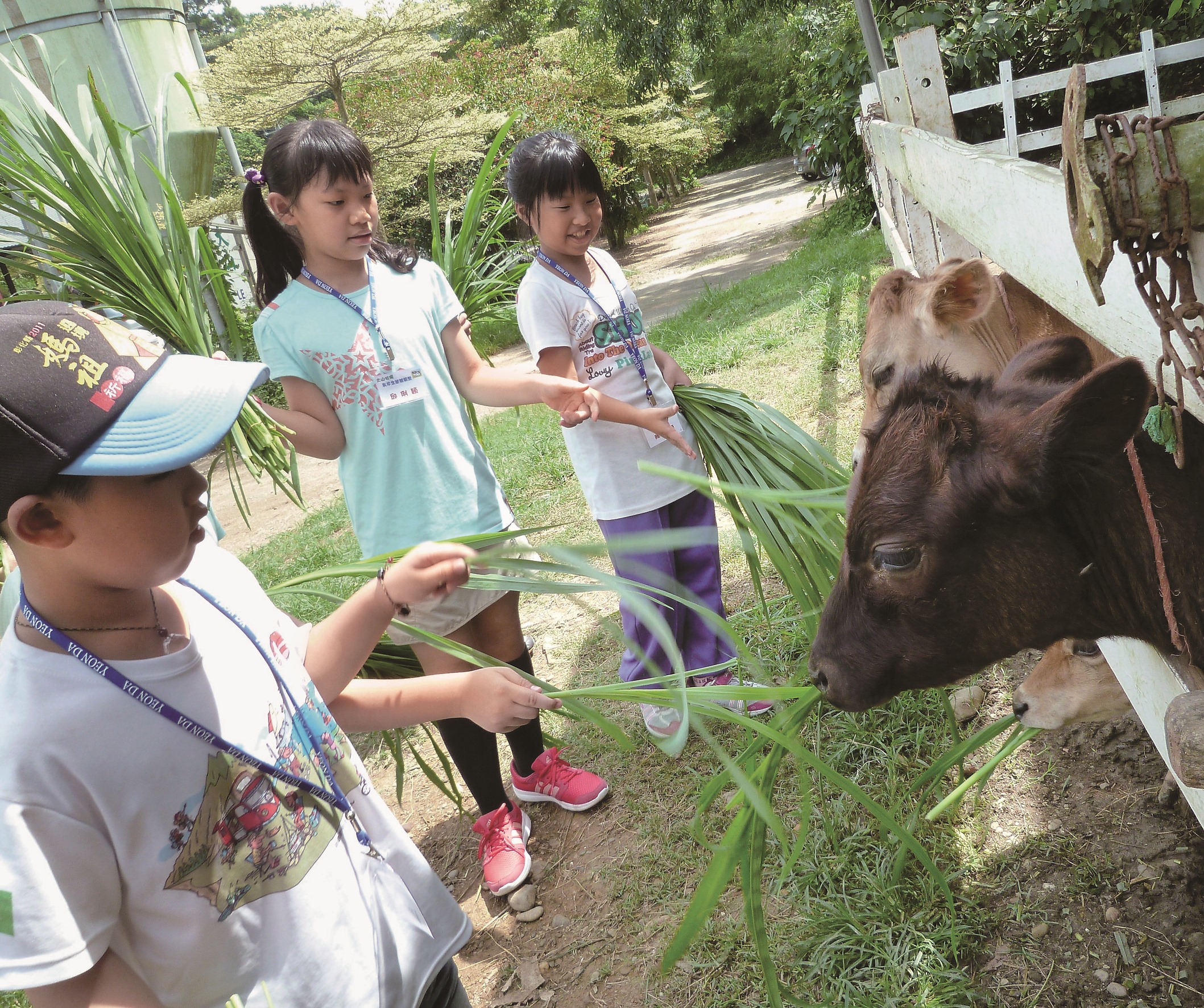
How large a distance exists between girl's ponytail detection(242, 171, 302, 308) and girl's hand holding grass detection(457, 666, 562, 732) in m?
1.77

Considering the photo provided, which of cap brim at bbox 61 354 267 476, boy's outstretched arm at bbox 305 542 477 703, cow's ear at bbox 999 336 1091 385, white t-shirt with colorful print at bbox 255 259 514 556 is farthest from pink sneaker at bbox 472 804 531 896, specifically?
cow's ear at bbox 999 336 1091 385

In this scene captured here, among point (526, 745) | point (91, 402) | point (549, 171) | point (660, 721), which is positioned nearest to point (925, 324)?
point (549, 171)

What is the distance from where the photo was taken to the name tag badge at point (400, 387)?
2.71 metres

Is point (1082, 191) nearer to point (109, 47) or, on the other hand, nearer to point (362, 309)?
point (362, 309)

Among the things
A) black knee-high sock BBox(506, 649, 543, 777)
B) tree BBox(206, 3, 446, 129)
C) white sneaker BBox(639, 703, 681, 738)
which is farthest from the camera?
tree BBox(206, 3, 446, 129)

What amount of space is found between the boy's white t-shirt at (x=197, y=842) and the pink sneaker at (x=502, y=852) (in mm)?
1400

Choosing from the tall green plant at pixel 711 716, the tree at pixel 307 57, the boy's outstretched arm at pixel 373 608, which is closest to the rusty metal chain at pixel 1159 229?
the tall green plant at pixel 711 716

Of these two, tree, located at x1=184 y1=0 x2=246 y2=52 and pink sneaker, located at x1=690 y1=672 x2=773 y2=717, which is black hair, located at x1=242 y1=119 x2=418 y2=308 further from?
tree, located at x1=184 y1=0 x2=246 y2=52

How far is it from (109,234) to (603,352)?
1.76 meters

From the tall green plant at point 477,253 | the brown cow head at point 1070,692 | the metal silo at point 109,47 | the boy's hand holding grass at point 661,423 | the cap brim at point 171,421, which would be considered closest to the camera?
the cap brim at point 171,421

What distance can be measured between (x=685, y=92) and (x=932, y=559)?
29.3 m

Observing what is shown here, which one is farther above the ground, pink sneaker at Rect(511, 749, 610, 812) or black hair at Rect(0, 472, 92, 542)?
black hair at Rect(0, 472, 92, 542)

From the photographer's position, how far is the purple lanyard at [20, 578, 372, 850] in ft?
4.32

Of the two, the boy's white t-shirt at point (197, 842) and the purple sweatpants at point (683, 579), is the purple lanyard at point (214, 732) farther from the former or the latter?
the purple sweatpants at point (683, 579)
